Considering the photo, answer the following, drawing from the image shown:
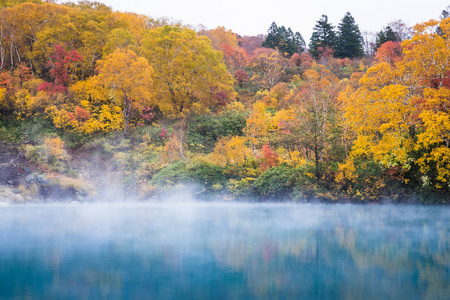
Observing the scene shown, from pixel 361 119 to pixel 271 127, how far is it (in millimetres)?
9645

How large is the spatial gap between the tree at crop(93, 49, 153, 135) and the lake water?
550 inches

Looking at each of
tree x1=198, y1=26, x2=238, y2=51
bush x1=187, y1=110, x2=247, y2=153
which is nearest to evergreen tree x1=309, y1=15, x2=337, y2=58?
tree x1=198, y1=26, x2=238, y2=51

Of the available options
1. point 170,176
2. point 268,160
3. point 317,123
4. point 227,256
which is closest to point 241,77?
point 268,160

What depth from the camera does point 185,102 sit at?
33.5 metres

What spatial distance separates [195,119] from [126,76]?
733 centimetres

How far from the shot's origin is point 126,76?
95.5ft

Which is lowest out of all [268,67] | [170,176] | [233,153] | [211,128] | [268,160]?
[170,176]

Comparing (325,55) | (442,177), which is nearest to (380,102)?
(442,177)

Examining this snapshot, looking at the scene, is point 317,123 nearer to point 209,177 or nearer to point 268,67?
point 209,177

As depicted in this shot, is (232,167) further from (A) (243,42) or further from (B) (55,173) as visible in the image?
(A) (243,42)

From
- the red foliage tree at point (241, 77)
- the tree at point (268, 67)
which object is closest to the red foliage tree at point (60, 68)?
the red foliage tree at point (241, 77)

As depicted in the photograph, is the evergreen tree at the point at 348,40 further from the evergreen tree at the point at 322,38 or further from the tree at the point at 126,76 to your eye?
→ the tree at the point at 126,76

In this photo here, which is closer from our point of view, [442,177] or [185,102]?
[442,177]

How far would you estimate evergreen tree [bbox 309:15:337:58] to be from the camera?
52312 mm
